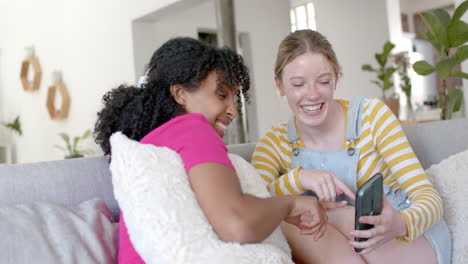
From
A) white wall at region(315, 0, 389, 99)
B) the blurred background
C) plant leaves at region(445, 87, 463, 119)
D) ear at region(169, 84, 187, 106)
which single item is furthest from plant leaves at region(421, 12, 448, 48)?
white wall at region(315, 0, 389, 99)

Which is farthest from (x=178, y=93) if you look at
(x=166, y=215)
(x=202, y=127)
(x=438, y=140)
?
(x=438, y=140)

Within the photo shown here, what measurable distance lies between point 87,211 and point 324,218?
59 centimetres

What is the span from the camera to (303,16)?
732 cm

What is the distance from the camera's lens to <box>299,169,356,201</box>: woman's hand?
108 centimetres

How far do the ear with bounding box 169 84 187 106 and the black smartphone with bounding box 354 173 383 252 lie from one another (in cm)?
44

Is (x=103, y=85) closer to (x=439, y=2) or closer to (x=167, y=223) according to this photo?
(x=167, y=223)

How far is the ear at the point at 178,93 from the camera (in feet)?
3.45

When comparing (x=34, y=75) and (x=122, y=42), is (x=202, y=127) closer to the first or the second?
(x=122, y=42)

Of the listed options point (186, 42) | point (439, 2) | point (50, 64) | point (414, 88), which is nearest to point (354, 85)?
point (414, 88)

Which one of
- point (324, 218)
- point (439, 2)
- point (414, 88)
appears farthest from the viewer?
point (439, 2)

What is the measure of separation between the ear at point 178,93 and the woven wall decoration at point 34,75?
625cm

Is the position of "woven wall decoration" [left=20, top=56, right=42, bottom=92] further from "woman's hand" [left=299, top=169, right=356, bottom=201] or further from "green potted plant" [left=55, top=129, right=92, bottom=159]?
"woman's hand" [left=299, top=169, right=356, bottom=201]

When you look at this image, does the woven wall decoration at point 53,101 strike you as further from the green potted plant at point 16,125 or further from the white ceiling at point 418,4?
the white ceiling at point 418,4

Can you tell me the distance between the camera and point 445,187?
1.47 metres
